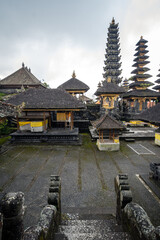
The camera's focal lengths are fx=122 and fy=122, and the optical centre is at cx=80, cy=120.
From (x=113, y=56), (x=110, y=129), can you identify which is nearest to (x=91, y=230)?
(x=110, y=129)

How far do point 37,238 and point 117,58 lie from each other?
1302 inches

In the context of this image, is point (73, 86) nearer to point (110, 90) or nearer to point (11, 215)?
point (110, 90)

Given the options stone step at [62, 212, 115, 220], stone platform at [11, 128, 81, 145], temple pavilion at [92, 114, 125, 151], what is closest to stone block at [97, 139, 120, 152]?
temple pavilion at [92, 114, 125, 151]

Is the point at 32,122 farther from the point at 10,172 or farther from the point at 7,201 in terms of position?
the point at 7,201

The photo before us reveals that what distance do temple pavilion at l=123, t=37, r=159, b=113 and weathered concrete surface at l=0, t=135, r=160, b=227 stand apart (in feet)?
46.0

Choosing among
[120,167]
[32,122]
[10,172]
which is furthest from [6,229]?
[32,122]

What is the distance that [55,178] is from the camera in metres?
3.90

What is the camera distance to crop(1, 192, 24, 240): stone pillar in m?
1.56

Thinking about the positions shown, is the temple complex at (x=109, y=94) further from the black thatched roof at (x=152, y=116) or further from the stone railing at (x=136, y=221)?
the stone railing at (x=136, y=221)

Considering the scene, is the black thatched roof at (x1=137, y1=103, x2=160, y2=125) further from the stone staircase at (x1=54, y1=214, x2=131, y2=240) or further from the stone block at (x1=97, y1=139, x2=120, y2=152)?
the stone staircase at (x1=54, y1=214, x2=131, y2=240)

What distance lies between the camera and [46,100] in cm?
1339

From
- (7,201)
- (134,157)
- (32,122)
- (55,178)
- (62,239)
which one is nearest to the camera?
(7,201)

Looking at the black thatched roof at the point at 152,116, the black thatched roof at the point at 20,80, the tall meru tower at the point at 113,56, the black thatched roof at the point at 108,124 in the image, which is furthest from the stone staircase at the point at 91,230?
the tall meru tower at the point at 113,56

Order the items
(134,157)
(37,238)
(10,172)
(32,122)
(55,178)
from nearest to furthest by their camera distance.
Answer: (37,238), (55,178), (10,172), (134,157), (32,122)
